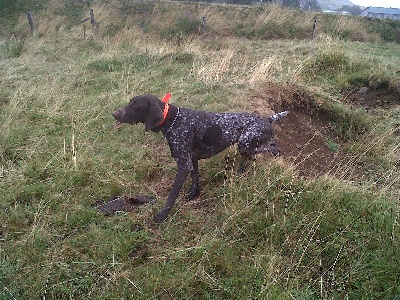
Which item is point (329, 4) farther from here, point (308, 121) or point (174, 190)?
point (174, 190)

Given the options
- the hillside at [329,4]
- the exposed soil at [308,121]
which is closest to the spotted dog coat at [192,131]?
the exposed soil at [308,121]

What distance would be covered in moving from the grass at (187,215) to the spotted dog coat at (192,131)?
0.96ft

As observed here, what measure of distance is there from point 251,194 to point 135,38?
37.3 feet

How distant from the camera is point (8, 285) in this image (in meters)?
2.89

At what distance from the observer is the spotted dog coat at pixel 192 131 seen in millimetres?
3490

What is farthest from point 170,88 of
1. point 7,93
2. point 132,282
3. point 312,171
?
point 132,282

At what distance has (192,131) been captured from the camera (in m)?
3.74

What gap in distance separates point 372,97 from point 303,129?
2647 millimetres

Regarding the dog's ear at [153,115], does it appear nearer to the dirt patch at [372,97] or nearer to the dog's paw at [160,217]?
the dog's paw at [160,217]

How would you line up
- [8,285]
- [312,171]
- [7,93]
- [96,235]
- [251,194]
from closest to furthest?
[8,285] → [96,235] → [251,194] → [312,171] → [7,93]

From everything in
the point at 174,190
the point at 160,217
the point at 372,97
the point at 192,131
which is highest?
the point at 192,131

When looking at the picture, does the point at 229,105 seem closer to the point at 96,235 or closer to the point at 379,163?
the point at 379,163

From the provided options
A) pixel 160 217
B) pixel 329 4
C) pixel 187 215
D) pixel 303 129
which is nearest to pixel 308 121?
pixel 303 129

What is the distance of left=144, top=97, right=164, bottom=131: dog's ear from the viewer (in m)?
3.44
